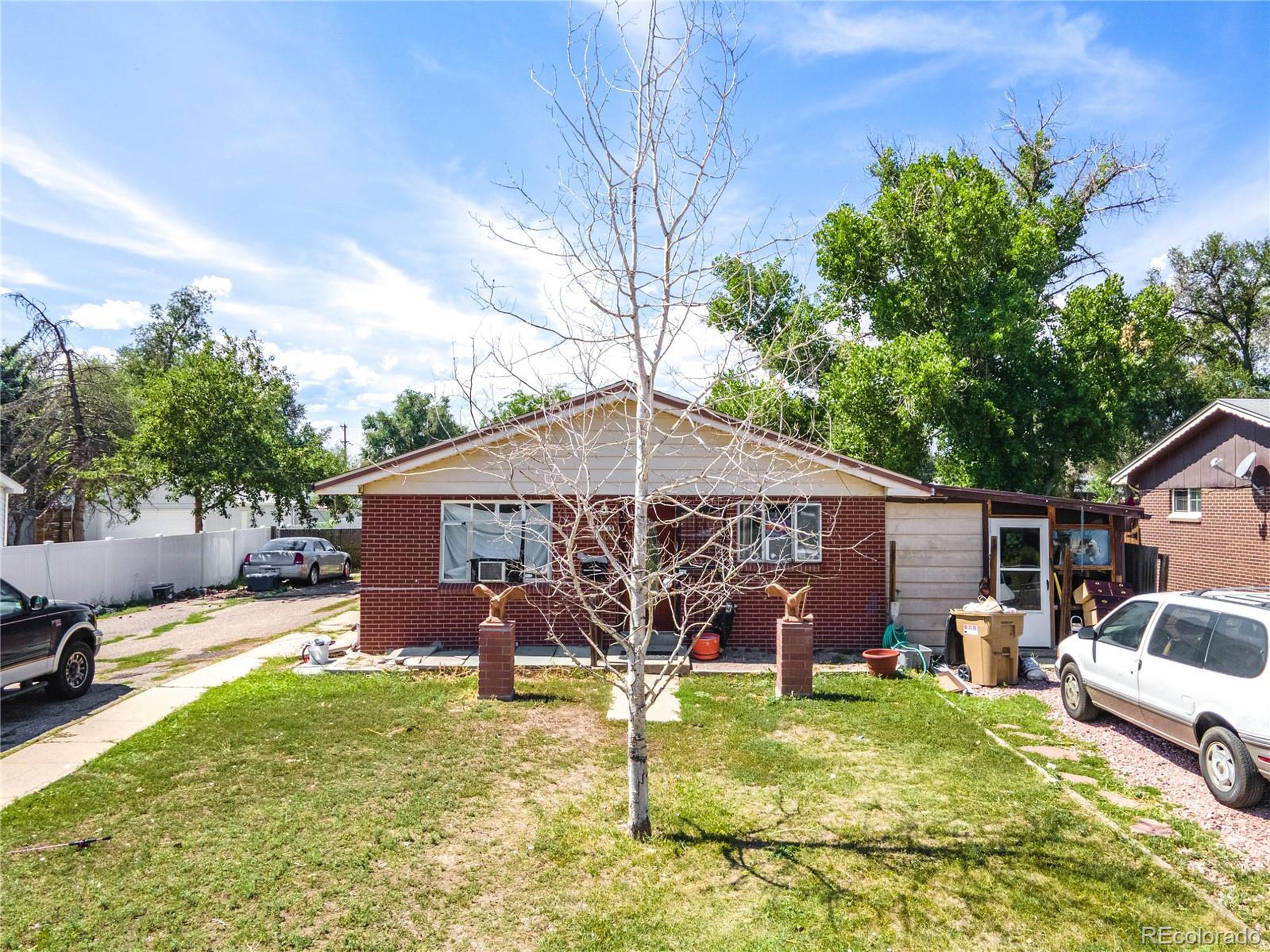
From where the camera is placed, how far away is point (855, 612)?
12.3m

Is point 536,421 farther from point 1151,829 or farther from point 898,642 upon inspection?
point 1151,829

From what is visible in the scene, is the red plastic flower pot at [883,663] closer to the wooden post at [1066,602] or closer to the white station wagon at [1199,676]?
the white station wagon at [1199,676]

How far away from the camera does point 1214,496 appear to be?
18703mm

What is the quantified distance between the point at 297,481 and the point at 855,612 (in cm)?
1874

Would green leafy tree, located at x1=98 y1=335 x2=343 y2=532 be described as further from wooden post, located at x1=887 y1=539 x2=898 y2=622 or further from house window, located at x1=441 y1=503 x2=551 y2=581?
wooden post, located at x1=887 y1=539 x2=898 y2=622

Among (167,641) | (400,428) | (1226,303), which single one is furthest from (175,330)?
(1226,303)

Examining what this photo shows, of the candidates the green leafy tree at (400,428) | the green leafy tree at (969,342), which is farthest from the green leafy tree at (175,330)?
the green leafy tree at (969,342)

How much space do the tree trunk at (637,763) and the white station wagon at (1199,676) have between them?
15.2ft

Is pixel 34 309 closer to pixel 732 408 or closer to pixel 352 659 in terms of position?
pixel 352 659

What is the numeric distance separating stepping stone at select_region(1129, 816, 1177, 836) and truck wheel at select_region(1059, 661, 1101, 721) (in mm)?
2665

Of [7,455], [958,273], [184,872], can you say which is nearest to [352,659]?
[184,872]

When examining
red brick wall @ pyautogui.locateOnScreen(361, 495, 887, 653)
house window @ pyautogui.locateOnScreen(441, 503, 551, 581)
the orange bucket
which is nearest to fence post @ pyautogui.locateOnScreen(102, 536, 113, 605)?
red brick wall @ pyautogui.locateOnScreen(361, 495, 887, 653)

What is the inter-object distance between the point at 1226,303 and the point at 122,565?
138 feet

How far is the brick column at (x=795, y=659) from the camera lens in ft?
31.3
